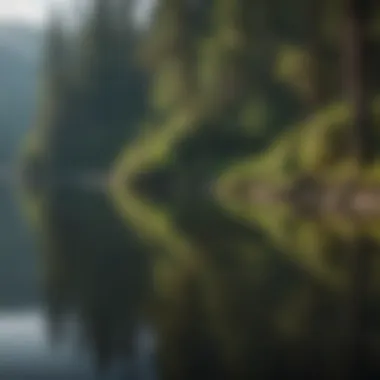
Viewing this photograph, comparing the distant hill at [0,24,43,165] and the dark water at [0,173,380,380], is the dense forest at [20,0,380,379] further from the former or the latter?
the distant hill at [0,24,43,165]

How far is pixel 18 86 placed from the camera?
15969 millimetres

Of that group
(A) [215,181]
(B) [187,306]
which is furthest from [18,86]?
(B) [187,306]

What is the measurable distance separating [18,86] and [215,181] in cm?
439

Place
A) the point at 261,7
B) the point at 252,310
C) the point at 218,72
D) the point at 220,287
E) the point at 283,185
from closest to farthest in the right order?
the point at 252,310, the point at 220,287, the point at 283,185, the point at 261,7, the point at 218,72

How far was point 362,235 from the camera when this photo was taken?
559 centimetres

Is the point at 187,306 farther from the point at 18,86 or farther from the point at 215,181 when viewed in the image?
the point at 18,86

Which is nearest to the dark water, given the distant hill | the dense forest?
the dense forest

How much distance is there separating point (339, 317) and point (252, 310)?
11.9 inches

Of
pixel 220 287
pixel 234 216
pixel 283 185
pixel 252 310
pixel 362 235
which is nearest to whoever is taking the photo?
pixel 252 310

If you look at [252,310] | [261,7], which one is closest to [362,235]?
[252,310]

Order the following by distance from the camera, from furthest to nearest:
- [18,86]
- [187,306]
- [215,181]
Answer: [18,86] < [215,181] < [187,306]

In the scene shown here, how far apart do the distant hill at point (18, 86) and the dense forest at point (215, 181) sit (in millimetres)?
258

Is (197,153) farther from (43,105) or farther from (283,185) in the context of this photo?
(43,105)

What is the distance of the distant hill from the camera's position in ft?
50.6
